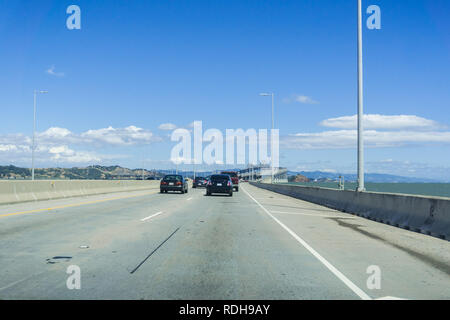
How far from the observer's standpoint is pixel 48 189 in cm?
2503

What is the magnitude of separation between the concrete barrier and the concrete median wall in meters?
15.0

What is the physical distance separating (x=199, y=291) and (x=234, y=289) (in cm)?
47

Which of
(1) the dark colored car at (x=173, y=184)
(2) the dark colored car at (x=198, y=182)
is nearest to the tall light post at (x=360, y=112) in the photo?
(1) the dark colored car at (x=173, y=184)

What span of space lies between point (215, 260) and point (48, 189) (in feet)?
63.2

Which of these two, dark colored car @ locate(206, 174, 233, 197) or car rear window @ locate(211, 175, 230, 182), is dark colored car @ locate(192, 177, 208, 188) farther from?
dark colored car @ locate(206, 174, 233, 197)

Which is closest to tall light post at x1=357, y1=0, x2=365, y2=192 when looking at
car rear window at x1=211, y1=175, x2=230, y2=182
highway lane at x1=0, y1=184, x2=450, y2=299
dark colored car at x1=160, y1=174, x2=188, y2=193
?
highway lane at x1=0, y1=184, x2=450, y2=299

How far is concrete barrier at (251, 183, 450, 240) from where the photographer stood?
12.1 m

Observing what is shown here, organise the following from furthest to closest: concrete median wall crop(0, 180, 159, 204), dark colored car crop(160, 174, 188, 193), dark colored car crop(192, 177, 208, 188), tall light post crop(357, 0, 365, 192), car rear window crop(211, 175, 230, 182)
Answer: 1. dark colored car crop(192, 177, 208, 188)
2. dark colored car crop(160, 174, 188, 193)
3. car rear window crop(211, 175, 230, 182)
4. concrete median wall crop(0, 180, 159, 204)
5. tall light post crop(357, 0, 365, 192)
